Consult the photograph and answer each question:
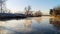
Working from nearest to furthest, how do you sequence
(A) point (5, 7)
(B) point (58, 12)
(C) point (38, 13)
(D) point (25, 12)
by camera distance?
(A) point (5, 7) → (B) point (58, 12) → (D) point (25, 12) → (C) point (38, 13)

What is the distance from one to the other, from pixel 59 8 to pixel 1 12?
62.0 ft

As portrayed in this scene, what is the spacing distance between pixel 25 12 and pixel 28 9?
1.97 m

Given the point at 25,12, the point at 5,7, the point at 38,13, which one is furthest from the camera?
the point at 38,13

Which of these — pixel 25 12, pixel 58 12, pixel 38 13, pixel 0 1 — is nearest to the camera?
pixel 0 1

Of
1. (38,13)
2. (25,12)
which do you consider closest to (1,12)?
(25,12)

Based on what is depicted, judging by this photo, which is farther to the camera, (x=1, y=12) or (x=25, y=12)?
(x=25, y=12)

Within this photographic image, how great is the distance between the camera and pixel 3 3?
116 feet

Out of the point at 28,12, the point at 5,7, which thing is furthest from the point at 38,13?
the point at 5,7

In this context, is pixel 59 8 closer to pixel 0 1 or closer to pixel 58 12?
pixel 58 12

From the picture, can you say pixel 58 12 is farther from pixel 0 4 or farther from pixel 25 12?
pixel 0 4

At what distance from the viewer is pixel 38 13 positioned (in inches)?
2411

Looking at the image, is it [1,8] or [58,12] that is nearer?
[1,8]

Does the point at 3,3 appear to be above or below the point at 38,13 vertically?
above

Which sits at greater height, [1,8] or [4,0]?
[4,0]
